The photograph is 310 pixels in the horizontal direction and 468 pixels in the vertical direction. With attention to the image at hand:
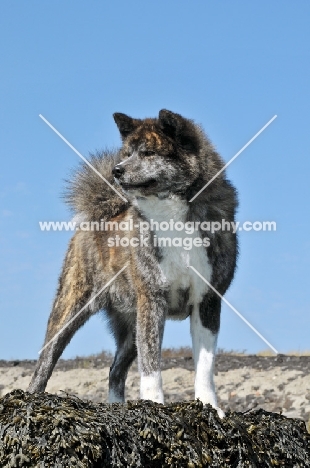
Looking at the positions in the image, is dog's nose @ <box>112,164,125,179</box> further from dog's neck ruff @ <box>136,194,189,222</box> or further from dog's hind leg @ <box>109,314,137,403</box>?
dog's hind leg @ <box>109,314,137,403</box>

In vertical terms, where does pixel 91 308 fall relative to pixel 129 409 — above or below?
above

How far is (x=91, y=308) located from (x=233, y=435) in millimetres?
2755

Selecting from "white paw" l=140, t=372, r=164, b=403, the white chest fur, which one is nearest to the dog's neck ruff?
the white chest fur

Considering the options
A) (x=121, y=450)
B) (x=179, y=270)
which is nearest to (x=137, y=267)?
(x=179, y=270)

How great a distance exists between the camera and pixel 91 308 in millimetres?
8336

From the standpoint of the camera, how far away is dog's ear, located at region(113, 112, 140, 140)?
755 centimetres

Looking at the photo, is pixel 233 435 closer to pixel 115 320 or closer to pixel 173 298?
pixel 173 298

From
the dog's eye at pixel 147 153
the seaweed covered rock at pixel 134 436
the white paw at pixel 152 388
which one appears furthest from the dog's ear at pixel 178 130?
the seaweed covered rock at pixel 134 436

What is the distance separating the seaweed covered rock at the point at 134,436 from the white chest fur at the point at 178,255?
48.1 inches

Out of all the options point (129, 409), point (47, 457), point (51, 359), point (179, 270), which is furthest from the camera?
point (51, 359)

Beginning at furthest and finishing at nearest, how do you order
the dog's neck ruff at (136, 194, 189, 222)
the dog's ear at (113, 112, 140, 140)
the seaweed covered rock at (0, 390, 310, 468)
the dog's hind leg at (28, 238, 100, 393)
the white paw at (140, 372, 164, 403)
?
the dog's hind leg at (28, 238, 100, 393) < the dog's ear at (113, 112, 140, 140) < the dog's neck ruff at (136, 194, 189, 222) < the white paw at (140, 372, 164, 403) < the seaweed covered rock at (0, 390, 310, 468)

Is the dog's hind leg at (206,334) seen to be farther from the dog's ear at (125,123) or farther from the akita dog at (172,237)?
the dog's ear at (125,123)

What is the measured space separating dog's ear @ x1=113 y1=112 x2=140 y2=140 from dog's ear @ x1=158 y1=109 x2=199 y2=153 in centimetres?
37

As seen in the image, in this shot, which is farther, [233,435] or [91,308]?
[91,308]
